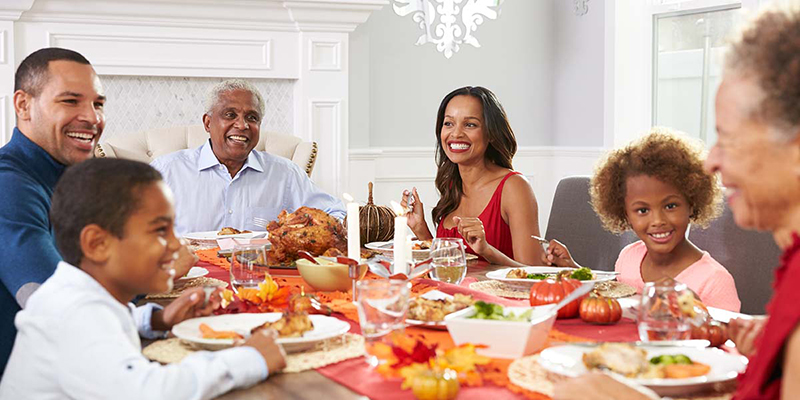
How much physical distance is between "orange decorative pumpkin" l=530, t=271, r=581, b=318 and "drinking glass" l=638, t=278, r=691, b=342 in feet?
0.94

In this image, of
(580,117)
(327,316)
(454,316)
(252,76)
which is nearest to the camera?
(454,316)

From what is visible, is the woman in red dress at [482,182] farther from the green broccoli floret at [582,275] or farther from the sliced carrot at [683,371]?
the sliced carrot at [683,371]

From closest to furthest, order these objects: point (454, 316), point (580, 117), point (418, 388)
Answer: point (418, 388) → point (454, 316) → point (580, 117)

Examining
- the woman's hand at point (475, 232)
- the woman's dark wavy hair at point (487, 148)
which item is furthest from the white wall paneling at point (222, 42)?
the woman's hand at point (475, 232)

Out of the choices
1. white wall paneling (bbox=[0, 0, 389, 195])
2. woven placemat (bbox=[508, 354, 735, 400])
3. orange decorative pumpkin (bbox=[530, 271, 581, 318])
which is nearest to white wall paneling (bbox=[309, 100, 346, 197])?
white wall paneling (bbox=[0, 0, 389, 195])

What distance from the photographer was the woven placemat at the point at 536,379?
1.17m

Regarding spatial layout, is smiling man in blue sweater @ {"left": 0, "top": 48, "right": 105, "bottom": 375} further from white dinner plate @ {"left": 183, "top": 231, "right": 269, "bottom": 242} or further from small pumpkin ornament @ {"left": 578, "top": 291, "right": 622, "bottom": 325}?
small pumpkin ornament @ {"left": 578, "top": 291, "right": 622, "bottom": 325}

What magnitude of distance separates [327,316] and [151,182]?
1.54ft

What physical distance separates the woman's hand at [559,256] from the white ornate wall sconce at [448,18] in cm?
289

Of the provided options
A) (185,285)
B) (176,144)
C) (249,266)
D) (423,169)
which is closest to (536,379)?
(249,266)

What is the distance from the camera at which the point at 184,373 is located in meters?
1.17

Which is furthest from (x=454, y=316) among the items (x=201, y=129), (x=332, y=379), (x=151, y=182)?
(x=201, y=129)

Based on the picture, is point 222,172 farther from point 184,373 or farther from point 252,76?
point 184,373

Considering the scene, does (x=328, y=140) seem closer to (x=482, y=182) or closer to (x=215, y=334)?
(x=482, y=182)
